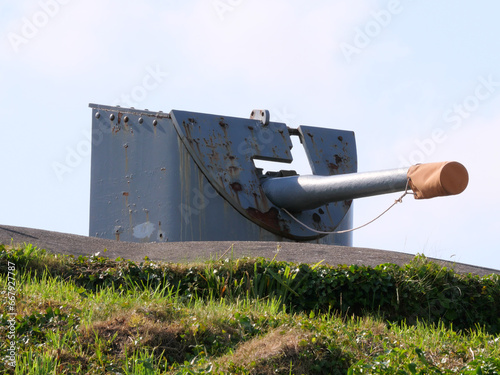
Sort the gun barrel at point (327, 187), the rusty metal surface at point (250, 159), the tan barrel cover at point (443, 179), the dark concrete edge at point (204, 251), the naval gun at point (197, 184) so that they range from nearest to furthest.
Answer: the tan barrel cover at point (443, 179)
the dark concrete edge at point (204, 251)
the gun barrel at point (327, 187)
the naval gun at point (197, 184)
the rusty metal surface at point (250, 159)

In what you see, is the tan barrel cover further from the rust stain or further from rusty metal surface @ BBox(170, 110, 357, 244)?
the rust stain

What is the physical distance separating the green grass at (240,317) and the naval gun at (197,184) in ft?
6.40

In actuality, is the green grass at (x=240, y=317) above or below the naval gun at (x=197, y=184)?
below

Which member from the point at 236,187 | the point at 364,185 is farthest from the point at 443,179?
the point at 236,187

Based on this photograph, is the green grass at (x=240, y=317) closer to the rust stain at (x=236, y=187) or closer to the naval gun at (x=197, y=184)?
the naval gun at (x=197, y=184)

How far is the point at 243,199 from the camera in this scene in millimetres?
8953

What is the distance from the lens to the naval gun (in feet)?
28.7

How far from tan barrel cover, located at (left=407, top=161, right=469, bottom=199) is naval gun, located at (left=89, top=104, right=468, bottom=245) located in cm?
133

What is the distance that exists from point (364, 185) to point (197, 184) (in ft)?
6.29

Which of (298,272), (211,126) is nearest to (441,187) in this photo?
(298,272)

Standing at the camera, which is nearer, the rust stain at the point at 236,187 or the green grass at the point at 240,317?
the green grass at the point at 240,317

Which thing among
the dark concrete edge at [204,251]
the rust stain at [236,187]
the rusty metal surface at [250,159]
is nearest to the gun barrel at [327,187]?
the rusty metal surface at [250,159]

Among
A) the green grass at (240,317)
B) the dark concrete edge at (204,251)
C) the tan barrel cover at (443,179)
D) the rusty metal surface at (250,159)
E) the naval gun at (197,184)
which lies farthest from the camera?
the rusty metal surface at (250,159)

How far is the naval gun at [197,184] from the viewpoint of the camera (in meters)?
8.75
